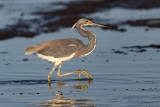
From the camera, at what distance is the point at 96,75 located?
1423cm

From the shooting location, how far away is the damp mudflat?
1145 centimetres

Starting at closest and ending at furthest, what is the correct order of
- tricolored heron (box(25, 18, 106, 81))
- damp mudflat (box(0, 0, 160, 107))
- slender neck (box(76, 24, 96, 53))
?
damp mudflat (box(0, 0, 160, 107))
tricolored heron (box(25, 18, 106, 81))
slender neck (box(76, 24, 96, 53))

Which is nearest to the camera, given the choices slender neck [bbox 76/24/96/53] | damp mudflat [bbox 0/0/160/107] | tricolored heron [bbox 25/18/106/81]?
damp mudflat [bbox 0/0/160/107]

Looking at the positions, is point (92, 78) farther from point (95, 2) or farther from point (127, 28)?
point (95, 2)

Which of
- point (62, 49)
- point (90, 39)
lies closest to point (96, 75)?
point (90, 39)

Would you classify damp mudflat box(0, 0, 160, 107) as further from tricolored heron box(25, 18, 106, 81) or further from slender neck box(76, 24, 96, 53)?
slender neck box(76, 24, 96, 53)

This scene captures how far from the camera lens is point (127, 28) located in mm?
23500

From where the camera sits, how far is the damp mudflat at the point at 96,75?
1145 cm

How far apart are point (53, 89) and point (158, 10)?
17143mm

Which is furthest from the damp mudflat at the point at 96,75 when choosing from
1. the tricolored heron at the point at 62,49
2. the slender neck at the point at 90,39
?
the slender neck at the point at 90,39

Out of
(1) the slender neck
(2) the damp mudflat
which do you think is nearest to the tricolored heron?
(1) the slender neck

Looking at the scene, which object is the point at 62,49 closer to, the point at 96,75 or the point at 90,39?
the point at 90,39

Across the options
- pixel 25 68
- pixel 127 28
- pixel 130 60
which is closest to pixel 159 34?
pixel 127 28

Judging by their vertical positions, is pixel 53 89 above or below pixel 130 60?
below
